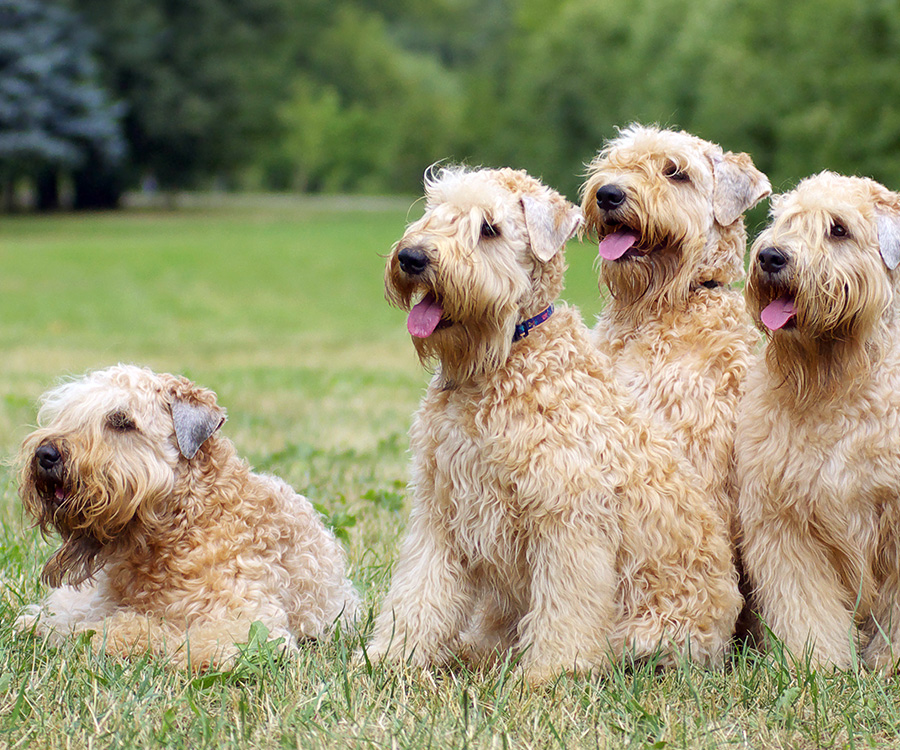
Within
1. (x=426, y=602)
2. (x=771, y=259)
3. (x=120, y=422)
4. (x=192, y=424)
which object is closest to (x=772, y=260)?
(x=771, y=259)

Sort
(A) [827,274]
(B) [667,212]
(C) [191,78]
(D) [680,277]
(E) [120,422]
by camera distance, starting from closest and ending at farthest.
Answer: (A) [827,274], (E) [120,422], (B) [667,212], (D) [680,277], (C) [191,78]

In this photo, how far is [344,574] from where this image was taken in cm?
488

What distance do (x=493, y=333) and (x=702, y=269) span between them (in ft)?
3.84

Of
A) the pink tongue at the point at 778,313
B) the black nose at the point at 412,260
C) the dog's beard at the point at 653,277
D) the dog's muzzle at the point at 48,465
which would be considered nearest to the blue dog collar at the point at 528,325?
the black nose at the point at 412,260

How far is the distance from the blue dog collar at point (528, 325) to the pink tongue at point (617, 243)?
51cm

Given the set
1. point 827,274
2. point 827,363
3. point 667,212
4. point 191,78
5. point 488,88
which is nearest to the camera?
point 827,274

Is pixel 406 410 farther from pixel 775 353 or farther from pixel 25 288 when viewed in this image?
pixel 25 288

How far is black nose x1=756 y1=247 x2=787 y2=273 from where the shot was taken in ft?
12.2

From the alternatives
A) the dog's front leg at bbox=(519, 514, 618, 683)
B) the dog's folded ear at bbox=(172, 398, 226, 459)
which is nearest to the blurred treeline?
the dog's folded ear at bbox=(172, 398, 226, 459)

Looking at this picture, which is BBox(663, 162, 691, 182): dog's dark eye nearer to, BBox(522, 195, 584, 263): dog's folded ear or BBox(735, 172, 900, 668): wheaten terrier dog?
BBox(735, 172, 900, 668): wheaten terrier dog

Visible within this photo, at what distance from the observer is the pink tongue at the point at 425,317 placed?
3754 mm

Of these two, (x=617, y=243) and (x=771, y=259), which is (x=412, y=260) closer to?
(x=617, y=243)

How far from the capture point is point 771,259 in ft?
12.2

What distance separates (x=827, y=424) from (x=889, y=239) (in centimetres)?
69
